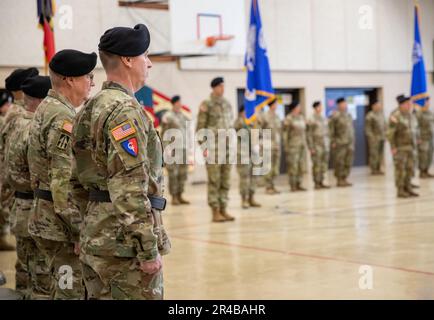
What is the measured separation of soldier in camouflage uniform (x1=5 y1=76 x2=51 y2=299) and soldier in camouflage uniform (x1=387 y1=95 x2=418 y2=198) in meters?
6.88

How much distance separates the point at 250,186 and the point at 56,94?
654cm

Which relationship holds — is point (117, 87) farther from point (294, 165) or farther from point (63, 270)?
point (294, 165)

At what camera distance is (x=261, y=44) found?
26.5 ft

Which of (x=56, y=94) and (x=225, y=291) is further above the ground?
(x=56, y=94)

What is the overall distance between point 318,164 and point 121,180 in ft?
33.4

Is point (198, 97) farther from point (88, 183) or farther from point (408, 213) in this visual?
point (88, 183)

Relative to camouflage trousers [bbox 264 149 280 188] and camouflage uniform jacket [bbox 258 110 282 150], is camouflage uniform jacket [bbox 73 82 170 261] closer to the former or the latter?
camouflage trousers [bbox 264 149 280 188]

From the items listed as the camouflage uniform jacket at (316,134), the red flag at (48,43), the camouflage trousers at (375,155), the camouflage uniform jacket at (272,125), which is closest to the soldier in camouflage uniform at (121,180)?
the red flag at (48,43)

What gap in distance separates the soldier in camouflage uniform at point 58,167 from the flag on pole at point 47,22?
6.07 ft

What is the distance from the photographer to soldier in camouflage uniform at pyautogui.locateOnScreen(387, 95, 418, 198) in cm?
970

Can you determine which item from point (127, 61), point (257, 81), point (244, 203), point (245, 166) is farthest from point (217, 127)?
point (127, 61)

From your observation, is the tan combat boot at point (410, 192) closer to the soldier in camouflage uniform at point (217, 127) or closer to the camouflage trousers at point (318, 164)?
the camouflage trousers at point (318, 164)
